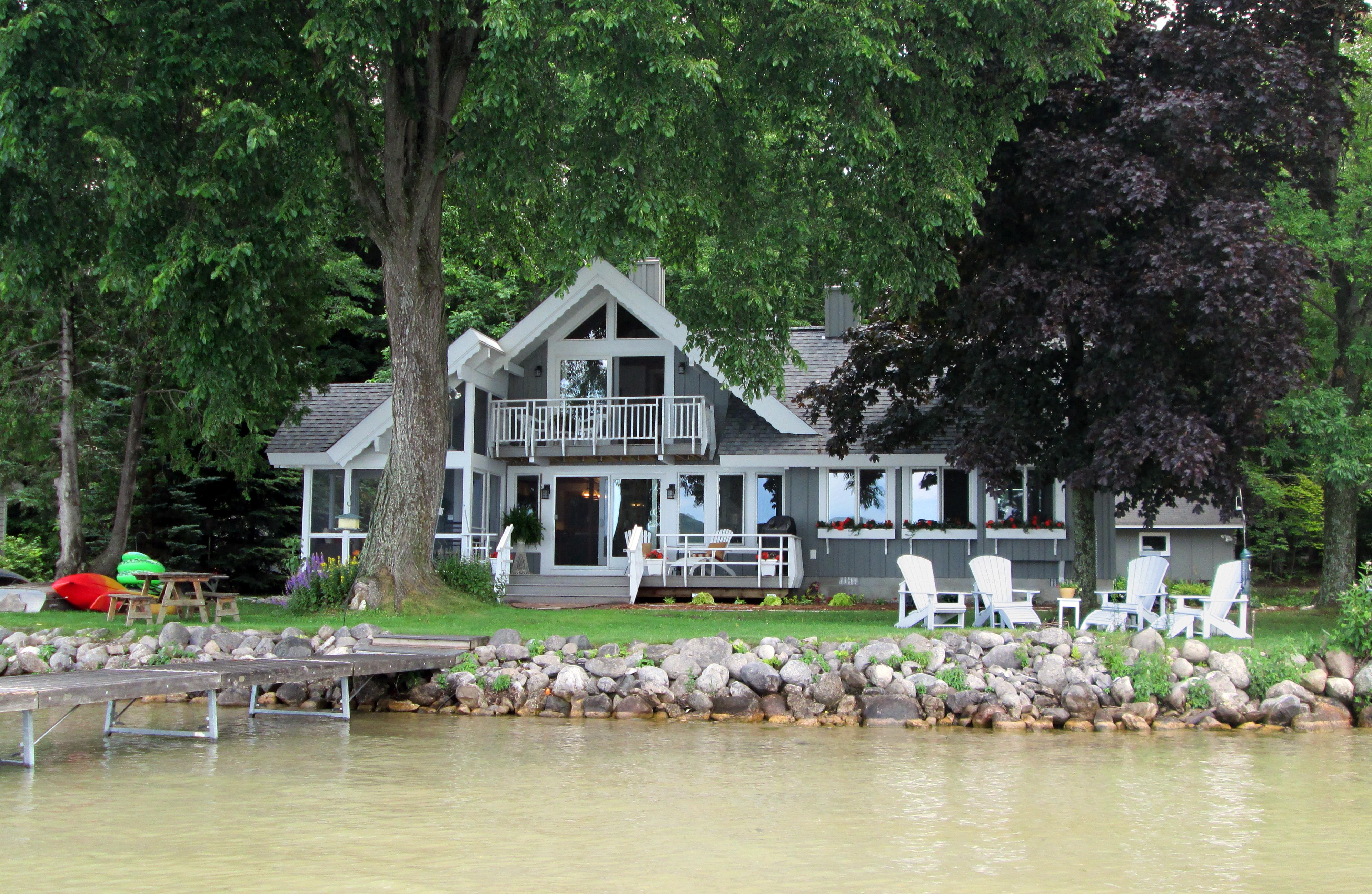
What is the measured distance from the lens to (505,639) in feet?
41.5

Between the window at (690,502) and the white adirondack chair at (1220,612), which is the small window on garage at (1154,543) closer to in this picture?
the window at (690,502)

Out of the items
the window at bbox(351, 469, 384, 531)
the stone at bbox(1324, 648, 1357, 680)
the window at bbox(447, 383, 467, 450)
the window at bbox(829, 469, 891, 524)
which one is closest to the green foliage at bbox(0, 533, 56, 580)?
the window at bbox(351, 469, 384, 531)

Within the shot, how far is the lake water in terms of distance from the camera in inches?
246

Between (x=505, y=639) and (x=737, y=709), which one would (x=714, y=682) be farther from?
(x=505, y=639)

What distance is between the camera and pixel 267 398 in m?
16.6

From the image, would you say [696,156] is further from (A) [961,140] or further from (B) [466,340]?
(B) [466,340]

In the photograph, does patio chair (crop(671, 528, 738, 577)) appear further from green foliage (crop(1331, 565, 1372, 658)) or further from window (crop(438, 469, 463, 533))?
green foliage (crop(1331, 565, 1372, 658))

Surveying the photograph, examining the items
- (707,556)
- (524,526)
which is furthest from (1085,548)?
(524,526)

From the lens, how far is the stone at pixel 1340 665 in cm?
1202

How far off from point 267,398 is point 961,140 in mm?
9709

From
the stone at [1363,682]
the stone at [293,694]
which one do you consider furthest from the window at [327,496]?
the stone at [1363,682]

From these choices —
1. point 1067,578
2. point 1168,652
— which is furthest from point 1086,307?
point 1067,578

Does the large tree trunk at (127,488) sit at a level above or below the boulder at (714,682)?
above

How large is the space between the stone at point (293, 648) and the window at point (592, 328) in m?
10.2
